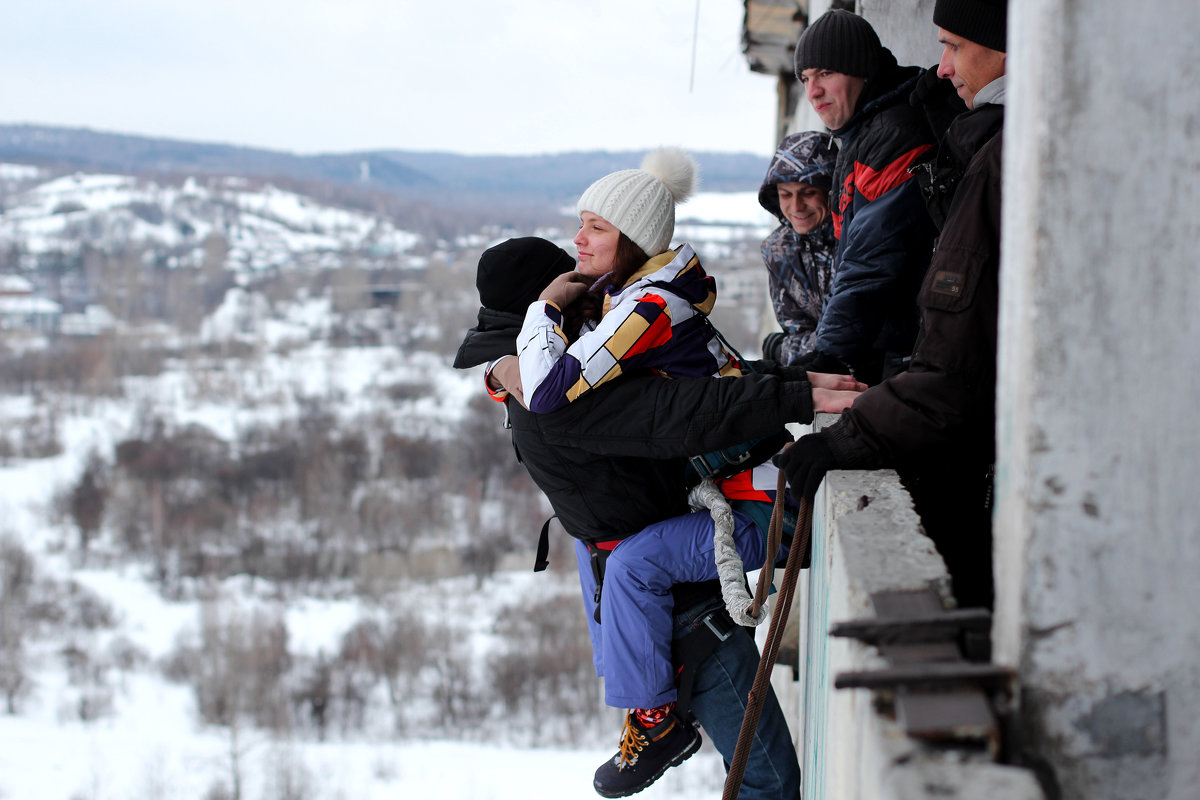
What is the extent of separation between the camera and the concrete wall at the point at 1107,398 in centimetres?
117

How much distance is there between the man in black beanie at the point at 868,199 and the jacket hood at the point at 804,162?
0.44 meters

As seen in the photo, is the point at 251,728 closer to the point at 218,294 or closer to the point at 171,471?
the point at 171,471

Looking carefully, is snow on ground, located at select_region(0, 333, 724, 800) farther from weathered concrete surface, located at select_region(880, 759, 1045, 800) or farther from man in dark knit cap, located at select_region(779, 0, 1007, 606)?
weathered concrete surface, located at select_region(880, 759, 1045, 800)

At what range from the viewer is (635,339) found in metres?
2.35

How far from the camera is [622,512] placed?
253cm

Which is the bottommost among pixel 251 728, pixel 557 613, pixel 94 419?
pixel 251 728

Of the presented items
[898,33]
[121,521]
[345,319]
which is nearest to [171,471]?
[121,521]

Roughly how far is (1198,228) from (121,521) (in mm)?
59230

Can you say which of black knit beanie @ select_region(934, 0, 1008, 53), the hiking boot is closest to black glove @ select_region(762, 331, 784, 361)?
the hiking boot

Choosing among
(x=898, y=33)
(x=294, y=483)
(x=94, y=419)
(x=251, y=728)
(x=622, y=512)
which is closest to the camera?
(x=622, y=512)

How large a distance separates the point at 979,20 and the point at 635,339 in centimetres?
94

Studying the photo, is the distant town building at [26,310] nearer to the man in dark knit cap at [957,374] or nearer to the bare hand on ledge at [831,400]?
the bare hand on ledge at [831,400]

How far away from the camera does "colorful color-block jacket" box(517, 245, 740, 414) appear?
230 centimetres

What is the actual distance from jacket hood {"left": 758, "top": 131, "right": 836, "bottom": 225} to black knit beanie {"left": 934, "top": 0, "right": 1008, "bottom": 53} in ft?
4.02
